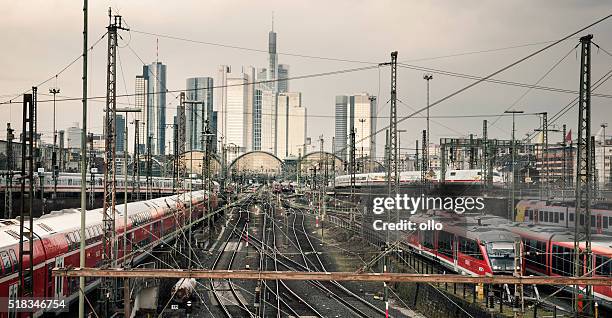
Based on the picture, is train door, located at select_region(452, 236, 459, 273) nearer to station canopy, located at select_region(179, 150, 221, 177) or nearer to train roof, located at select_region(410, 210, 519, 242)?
train roof, located at select_region(410, 210, 519, 242)

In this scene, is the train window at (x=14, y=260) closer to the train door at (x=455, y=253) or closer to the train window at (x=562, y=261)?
the train door at (x=455, y=253)

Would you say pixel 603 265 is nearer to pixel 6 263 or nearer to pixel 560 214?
pixel 560 214

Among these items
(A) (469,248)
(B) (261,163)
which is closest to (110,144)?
(A) (469,248)

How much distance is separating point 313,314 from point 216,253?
15709mm

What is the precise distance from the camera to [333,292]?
2611cm

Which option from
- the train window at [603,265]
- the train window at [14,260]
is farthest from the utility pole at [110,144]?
the train window at [603,265]

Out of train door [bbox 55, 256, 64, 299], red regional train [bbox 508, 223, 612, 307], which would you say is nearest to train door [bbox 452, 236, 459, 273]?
red regional train [bbox 508, 223, 612, 307]

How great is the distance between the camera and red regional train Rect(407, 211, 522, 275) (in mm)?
21844

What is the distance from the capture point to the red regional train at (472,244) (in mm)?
21844

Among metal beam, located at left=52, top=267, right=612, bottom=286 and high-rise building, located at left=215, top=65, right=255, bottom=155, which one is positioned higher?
high-rise building, located at left=215, top=65, right=255, bottom=155

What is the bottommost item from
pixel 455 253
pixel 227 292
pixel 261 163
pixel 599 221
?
pixel 227 292

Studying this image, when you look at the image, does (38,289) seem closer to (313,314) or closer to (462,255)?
(313,314)

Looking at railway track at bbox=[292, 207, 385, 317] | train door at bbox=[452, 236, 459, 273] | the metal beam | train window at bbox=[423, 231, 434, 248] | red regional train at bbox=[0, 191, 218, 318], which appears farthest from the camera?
train window at bbox=[423, 231, 434, 248]

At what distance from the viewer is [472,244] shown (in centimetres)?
2325
